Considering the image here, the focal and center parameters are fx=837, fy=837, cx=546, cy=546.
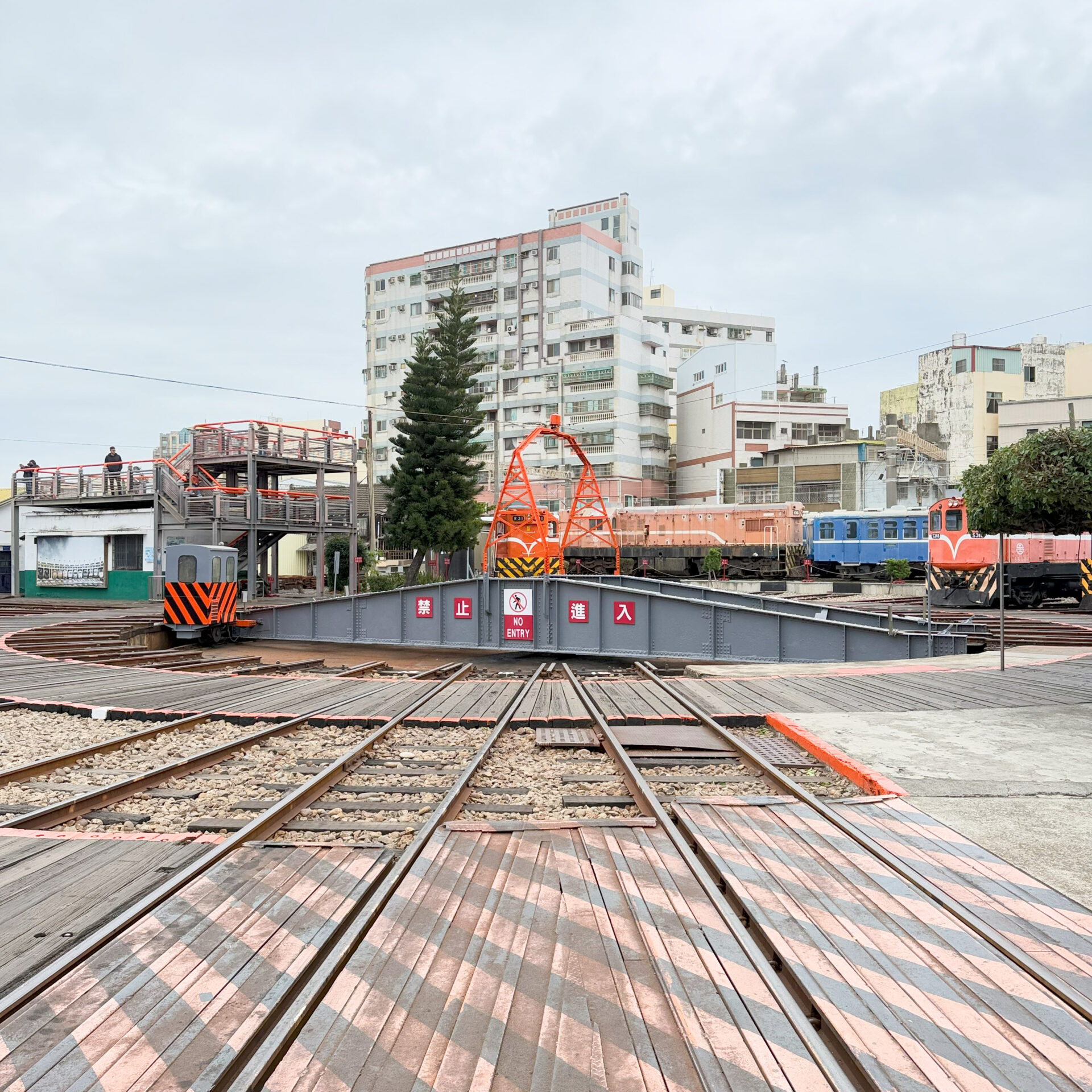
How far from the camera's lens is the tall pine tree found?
4228 cm

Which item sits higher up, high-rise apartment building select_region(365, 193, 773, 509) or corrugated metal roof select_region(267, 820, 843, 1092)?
high-rise apartment building select_region(365, 193, 773, 509)

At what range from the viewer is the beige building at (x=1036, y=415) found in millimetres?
47906

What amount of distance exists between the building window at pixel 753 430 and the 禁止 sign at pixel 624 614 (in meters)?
44.6

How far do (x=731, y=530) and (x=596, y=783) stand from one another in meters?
38.0

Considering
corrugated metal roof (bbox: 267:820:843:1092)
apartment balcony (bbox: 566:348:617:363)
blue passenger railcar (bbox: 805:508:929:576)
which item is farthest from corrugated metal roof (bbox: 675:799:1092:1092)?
apartment balcony (bbox: 566:348:617:363)

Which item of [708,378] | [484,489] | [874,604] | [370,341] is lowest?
[874,604]

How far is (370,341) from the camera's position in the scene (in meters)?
72.3

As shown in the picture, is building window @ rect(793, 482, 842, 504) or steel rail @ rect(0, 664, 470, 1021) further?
building window @ rect(793, 482, 842, 504)

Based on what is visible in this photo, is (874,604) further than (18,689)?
Yes

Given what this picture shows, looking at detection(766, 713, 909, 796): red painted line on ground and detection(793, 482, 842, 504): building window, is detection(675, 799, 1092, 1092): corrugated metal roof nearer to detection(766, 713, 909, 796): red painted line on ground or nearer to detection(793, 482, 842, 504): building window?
detection(766, 713, 909, 796): red painted line on ground

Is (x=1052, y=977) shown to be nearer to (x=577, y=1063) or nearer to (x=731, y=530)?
(x=577, y=1063)

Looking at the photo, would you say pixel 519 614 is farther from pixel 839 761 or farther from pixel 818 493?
pixel 818 493

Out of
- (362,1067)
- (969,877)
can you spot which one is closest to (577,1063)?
(362,1067)

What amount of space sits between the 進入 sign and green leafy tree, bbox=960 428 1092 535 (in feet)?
54.6
